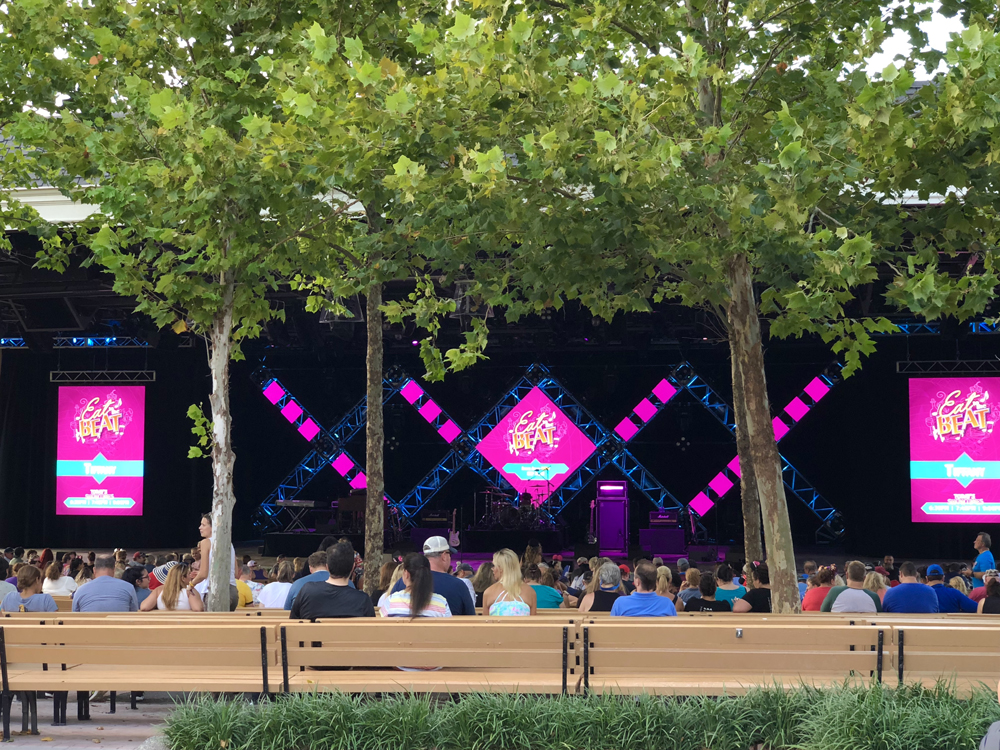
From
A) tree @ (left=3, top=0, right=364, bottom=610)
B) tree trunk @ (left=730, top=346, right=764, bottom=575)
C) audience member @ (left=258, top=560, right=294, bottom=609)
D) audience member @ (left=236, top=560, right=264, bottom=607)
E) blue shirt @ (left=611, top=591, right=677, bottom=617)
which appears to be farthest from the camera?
audience member @ (left=236, top=560, right=264, bottom=607)

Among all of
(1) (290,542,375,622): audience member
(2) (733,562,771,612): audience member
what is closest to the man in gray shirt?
(1) (290,542,375,622): audience member

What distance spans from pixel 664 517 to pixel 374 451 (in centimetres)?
1242

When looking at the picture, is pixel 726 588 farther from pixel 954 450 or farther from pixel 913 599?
pixel 954 450

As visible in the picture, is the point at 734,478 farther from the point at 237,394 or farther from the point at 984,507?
the point at 237,394

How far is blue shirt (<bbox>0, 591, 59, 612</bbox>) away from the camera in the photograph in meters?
7.63

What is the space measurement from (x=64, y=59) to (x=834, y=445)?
56.9 feet

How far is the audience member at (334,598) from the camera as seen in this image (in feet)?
20.5

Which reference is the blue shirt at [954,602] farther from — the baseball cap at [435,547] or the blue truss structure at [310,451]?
the blue truss structure at [310,451]

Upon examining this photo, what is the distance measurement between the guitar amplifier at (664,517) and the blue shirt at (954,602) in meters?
12.2

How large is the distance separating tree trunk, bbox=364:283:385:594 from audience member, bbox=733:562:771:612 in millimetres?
3606

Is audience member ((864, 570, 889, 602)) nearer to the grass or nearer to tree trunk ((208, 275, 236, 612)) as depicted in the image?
the grass

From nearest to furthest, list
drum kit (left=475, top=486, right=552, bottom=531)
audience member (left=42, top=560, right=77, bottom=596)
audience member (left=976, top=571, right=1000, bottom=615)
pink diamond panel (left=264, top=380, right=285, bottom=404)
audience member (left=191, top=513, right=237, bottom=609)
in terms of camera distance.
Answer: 1. audience member (left=191, top=513, right=237, bottom=609)
2. audience member (left=976, top=571, right=1000, bottom=615)
3. audience member (left=42, top=560, right=77, bottom=596)
4. drum kit (left=475, top=486, right=552, bottom=531)
5. pink diamond panel (left=264, top=380, right=285, bottom=404)

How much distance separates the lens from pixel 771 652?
18.3 ft

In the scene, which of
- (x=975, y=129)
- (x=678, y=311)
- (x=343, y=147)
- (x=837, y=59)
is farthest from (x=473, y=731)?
(x=678, y=311)
